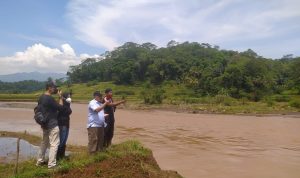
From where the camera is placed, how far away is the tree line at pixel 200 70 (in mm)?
64812

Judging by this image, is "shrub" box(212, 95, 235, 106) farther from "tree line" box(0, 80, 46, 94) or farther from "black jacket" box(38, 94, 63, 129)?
"tree line" box(0, 80, 46, 94)

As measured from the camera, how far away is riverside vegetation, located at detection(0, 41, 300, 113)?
188ft

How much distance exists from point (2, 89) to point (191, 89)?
245 feet

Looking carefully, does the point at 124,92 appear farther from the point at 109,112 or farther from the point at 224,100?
the point at 109,112

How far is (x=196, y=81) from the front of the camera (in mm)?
72812

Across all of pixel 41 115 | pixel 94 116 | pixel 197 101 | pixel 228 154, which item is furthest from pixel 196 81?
pixel 41 115

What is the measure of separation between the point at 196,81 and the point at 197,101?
12.2 meters

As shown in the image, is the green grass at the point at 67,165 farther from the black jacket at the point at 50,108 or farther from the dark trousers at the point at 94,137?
the black jacket at the point at 50,108

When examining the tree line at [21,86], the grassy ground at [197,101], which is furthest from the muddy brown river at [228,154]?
the tree line at [21,86]

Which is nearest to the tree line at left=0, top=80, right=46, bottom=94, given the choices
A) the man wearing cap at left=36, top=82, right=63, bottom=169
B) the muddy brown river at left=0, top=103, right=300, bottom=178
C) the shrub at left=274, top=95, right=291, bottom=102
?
the shrub at left=274, top=95, right=291, bottom=102

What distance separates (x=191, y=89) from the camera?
73625mm

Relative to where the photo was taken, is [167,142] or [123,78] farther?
[123,78]

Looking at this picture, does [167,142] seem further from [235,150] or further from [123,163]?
[123,163]

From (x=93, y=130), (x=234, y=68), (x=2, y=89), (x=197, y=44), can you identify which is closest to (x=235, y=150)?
(x=93, y=130)
